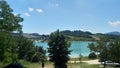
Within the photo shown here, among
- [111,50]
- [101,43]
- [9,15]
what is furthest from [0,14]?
[101,43]

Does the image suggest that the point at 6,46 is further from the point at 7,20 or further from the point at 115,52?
the point at 115,52

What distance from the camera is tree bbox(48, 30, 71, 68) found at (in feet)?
173

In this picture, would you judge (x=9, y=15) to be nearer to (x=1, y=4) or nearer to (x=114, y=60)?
(x=1, y=4)

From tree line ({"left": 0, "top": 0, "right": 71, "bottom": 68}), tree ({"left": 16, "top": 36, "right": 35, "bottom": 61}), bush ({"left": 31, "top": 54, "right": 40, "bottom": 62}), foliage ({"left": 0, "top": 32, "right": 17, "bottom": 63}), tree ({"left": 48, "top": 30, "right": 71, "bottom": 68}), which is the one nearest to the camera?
foliage ({"left": 0, "top": 32, "right": 17, "bottom": 63})

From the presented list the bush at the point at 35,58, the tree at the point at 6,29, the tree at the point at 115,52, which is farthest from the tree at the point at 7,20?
the bush at the point at 35,58

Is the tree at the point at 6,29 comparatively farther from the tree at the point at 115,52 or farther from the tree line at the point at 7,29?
the tree at the point at 115,52

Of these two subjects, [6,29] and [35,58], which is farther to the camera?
[35,58]

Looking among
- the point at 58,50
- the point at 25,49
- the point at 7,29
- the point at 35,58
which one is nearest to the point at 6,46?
the point at 7,29

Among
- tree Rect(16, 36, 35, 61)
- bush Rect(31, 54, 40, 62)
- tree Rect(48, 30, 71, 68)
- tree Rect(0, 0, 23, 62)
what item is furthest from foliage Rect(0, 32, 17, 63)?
bush Rect(31, 54, 40, 62)

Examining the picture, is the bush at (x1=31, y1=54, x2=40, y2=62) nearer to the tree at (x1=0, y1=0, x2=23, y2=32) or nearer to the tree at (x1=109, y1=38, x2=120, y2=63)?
the tree at (x1=109, y1=38, x2=120, y2=63)

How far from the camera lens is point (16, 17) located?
3484cm

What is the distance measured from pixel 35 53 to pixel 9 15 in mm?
50792

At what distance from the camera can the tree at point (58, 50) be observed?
52594 millimetres

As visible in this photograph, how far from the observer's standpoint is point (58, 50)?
174 feet
